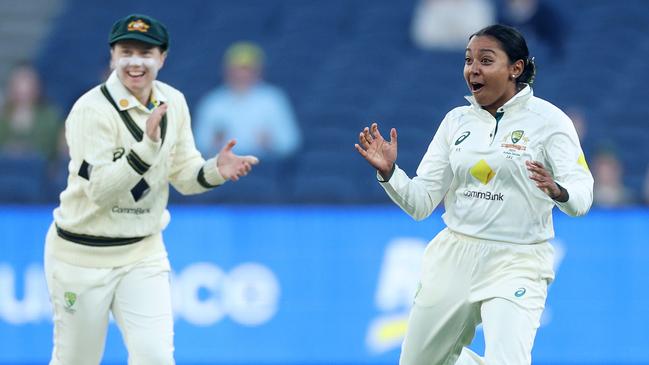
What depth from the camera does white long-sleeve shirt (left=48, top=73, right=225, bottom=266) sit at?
744cm

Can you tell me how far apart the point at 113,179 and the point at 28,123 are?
6468mm

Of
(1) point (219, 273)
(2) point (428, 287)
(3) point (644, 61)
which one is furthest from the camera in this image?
(3) point (644, 61)

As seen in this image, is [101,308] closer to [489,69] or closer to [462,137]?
[462,137]

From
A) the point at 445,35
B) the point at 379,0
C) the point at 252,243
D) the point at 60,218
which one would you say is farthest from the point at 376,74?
the point at 60,218

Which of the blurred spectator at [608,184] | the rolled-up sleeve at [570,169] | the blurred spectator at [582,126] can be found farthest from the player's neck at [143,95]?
the blurred spectator at [582,126]

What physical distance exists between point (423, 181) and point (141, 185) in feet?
5.01

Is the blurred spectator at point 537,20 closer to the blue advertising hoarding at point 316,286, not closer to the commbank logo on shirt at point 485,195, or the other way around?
the blue advertising hoarding at point 316,286

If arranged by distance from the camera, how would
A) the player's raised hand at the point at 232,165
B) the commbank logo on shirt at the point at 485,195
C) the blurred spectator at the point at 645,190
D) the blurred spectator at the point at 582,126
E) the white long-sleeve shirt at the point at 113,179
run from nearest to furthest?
the commbank logo on shirt at the point at 485,195 < the white long-sleeve shirt at the point at 113,179 < the player's raised hand at the point at 232,165 < the blurred spectator at the point at 645,190 < the blurred spectator at the point at 582,126

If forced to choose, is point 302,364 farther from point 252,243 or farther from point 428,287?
point 428,287

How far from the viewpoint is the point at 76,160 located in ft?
25.0

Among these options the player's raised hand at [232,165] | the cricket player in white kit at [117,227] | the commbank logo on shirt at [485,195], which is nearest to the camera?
the commbank logo on shirt at [485,195]

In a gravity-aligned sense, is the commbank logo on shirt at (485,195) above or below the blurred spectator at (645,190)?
below

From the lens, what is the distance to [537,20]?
15211mm

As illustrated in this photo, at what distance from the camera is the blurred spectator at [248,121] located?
1320 centimetres
